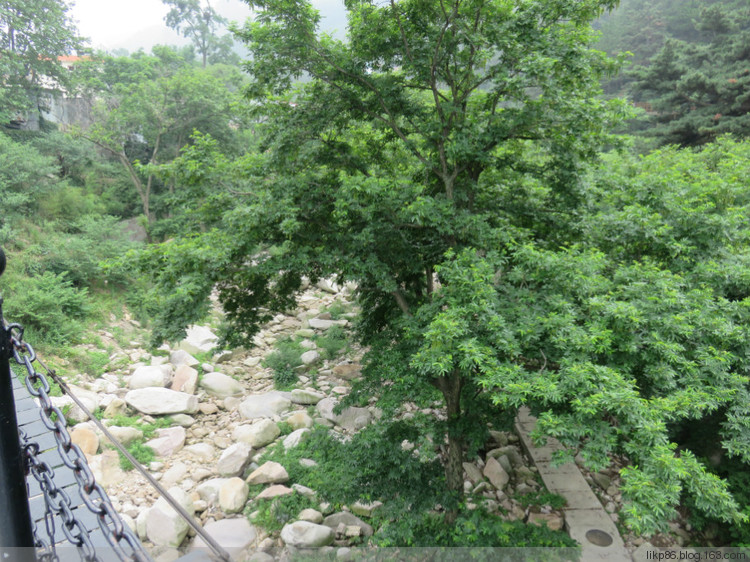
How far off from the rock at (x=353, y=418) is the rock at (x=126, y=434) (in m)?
3.09

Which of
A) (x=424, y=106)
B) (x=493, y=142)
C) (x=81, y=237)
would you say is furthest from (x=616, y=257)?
(x=81, y=237)

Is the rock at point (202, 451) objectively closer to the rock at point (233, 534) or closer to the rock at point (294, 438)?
the rock at point (294, 438)

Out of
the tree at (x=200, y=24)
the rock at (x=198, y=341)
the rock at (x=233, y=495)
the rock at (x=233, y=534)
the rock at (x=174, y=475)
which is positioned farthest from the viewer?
the tree at (x=200, y=24)

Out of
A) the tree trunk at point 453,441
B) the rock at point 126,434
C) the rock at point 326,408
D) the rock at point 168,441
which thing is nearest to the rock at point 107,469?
the rock at point 126,434

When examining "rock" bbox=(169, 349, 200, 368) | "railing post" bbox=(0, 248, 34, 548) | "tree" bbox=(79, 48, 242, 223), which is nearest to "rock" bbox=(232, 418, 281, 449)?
"rock" bbox=(169, 349, 200, 368)

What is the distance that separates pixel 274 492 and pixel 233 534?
702mm

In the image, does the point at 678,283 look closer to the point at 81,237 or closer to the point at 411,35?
the point at 411,35

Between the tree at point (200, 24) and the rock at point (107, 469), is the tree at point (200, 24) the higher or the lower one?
the higher one

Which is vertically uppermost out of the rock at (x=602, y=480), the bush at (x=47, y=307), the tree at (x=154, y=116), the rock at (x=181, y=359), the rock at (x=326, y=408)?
the tree at (x=154, y=116)

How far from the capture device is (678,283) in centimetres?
377

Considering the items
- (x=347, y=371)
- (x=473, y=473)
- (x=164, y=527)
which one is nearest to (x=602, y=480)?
(x=473, y=473)

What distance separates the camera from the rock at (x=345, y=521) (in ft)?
17.5

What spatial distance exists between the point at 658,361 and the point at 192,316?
413 centimetres

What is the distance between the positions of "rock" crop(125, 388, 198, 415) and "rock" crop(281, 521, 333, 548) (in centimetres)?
353
